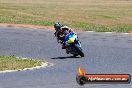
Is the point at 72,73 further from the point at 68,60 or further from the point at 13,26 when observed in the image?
the point at 13,26

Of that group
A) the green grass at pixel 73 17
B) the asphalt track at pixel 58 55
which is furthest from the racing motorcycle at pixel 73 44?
the green grass at pixel 73 17

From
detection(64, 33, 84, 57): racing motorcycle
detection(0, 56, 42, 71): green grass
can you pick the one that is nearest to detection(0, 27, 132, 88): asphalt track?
detection(64, 33, 84, 57): racing motorcycle

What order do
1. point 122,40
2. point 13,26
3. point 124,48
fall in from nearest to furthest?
point 124,48
point 122,40
point 13,26

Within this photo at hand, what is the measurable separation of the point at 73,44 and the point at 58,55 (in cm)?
147

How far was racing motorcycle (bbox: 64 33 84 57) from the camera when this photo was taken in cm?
2262

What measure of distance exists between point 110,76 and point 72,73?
9399mm

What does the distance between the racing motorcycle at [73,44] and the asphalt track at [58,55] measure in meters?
0.40

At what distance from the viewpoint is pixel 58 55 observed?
24062 millimetres

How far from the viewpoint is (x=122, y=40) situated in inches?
1227

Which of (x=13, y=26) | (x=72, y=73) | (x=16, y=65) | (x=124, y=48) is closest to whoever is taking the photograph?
(x=72, y=73)

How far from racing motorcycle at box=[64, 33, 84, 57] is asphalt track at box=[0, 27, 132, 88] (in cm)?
40

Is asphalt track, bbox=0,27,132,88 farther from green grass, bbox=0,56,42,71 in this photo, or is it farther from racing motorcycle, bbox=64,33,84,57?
green grass, bbox=0,56,42,71

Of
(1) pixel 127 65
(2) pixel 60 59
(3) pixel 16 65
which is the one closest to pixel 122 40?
(2) pixel 60 59

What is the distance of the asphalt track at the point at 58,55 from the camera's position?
14.5 metres
